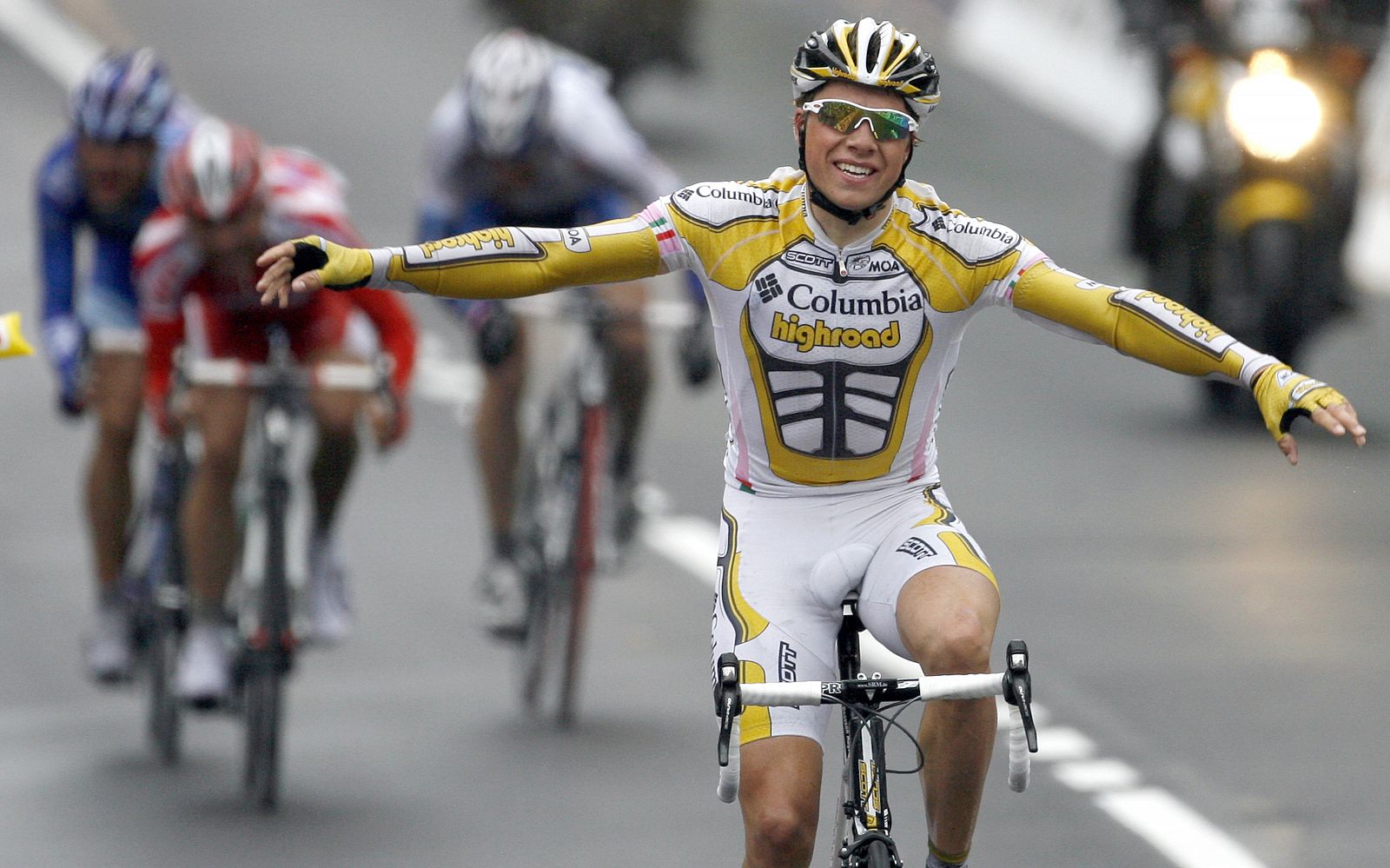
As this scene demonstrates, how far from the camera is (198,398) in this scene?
9.08m

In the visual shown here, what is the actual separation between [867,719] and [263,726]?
3936 millimetres

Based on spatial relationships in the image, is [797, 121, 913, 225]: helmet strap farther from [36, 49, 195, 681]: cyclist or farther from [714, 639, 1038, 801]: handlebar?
[36, 49, 195, 681]: cyclist

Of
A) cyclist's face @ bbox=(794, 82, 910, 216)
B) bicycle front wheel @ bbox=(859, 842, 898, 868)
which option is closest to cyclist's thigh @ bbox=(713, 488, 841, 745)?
bicycle front wheel @ bbox=(859, 842, 898, 868)

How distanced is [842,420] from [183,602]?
13.5 ft

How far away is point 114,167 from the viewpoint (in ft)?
31.9

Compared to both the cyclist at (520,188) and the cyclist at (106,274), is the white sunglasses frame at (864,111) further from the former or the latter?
→ the cyclist at (106,274)

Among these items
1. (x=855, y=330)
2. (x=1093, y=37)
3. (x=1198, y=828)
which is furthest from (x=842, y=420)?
(x=1093, y=37)

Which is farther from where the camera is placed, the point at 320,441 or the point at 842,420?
the point at 320,441

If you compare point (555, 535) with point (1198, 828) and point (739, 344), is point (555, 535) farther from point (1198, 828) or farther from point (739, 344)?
point (739, 344)

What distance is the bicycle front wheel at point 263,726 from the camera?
8938 millimetres

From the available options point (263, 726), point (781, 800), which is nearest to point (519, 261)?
point (781, 800)

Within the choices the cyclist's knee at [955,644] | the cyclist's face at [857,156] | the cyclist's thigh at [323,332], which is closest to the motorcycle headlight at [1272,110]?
the cyclist's thigh at [323,332]

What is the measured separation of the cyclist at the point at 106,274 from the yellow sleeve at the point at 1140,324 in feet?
15.2

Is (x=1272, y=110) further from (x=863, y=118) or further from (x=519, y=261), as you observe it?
(x=519, y=261)
